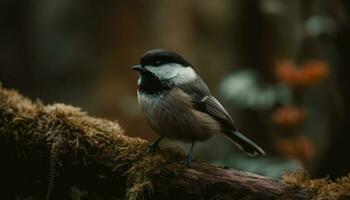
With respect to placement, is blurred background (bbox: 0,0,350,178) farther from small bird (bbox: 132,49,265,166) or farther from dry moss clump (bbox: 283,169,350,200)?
dry moss clump (bbox: 283,169,350,200)

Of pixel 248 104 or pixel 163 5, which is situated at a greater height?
pixel 163 5

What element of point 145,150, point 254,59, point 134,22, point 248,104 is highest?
point 134,22

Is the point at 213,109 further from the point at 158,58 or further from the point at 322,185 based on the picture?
the point at 322,185

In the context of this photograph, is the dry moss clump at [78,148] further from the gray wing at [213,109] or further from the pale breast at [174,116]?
the gray wing at [213,109]

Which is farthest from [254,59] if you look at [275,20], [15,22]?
[15,22]

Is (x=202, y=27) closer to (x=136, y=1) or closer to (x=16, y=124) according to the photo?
(x=136, y=1)

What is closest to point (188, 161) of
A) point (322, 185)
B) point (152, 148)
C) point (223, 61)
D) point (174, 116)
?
point (152, 148)
